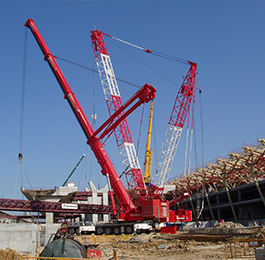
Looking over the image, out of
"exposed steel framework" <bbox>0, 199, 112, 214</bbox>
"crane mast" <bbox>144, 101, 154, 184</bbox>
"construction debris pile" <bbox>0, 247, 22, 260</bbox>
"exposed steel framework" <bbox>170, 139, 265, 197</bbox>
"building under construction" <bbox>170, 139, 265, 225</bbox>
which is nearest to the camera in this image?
"construction debris pile" <bbox>0, 247, 22, 260</bbox>

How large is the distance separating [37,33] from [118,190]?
1157 inches

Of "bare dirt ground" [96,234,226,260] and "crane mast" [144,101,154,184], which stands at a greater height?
"crane mast" [144,101,154,184]

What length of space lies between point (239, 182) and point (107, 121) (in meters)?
38.5

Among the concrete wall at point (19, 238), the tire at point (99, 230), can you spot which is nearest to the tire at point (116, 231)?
the tire at point (99, 230)

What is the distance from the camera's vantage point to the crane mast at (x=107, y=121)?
40.0 meters

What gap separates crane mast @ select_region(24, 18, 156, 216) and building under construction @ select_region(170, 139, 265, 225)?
17.2 meters

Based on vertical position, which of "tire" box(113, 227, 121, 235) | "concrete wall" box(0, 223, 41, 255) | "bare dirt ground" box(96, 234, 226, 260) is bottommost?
"bare dirt ground" box(96, 234, 226, 260)

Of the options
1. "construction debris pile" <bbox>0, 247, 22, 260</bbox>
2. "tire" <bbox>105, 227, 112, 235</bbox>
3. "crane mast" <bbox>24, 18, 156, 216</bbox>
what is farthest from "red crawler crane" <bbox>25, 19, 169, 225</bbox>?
"construction debris pile" <bbox>0, 247, 22, 260</bbox>

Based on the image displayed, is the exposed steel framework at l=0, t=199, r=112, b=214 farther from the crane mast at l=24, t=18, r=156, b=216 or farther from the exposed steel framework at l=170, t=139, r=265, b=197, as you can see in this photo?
the exposed steel framework at l=170, t=139, r=265, b=197

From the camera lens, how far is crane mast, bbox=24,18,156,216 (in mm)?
40016

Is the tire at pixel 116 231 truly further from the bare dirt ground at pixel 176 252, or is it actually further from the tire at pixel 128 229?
the bare dirt ground at pixel 176 252

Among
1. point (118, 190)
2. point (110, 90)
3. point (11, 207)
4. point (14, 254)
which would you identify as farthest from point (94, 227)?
point (110, 90)

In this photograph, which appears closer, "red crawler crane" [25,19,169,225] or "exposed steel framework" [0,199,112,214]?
"red crawler crane" [25,19,169,225]

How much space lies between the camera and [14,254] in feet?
57.8
